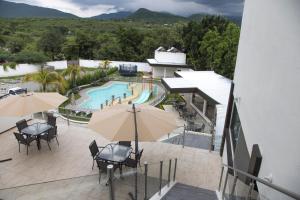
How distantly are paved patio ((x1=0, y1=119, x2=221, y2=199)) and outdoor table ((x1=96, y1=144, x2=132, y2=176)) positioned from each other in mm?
642

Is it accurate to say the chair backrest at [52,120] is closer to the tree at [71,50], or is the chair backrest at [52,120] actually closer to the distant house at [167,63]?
the distant house at [167,63]

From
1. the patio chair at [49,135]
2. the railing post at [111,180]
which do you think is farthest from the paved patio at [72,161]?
the railing post at [111,180]

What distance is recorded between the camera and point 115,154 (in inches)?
299

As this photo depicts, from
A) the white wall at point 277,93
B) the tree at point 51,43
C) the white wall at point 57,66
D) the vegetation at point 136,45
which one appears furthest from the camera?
the tree at point 51,43

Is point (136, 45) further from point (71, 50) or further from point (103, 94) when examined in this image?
point (103, 94)

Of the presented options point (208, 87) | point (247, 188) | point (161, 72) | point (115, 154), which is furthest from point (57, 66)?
point (247, 188)

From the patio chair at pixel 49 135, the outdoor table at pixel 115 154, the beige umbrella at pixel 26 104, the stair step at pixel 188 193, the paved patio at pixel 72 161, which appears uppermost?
the beige umbrella at pixel 26 104

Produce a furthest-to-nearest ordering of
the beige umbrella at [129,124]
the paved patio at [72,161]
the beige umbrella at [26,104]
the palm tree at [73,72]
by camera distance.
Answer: the palm tree at [73,72]
the beige umbrella at [26,104]
the paved patio at [72,161]
the beige umbrella at [129,124]

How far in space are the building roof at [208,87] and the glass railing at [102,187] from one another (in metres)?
6.55

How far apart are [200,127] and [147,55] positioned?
2992 centimetres

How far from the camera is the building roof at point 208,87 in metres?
13.1

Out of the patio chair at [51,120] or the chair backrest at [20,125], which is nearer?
the chair backrest at [20,125]

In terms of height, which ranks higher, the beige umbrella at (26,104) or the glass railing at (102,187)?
the beige umbrella at (26,104)

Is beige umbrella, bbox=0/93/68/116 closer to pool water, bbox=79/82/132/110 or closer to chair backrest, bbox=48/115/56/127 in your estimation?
chair backrest, bbox=48/115/56/127
